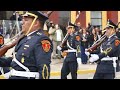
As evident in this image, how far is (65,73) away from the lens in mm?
6414

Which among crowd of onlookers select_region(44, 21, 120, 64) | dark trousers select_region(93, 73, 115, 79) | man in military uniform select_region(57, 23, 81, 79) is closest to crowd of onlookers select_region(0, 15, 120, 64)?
crowd of onlookers select_region(44, 21, 120, 64)

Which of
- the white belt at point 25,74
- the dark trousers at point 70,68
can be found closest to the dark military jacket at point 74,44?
the dark trousers at point 70,68

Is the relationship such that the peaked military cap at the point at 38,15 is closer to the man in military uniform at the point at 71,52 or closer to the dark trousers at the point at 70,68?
the man in military uniform at the point at 71,52

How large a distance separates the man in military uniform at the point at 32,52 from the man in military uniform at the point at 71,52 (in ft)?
7.06

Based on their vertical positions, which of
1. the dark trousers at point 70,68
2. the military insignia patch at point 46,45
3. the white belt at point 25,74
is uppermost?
the military insignia patch at point 46,45

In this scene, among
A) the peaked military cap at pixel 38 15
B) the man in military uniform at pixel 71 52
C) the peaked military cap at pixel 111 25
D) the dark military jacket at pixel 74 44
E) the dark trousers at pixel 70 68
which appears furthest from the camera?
the dark military jacket at pixel 74 44

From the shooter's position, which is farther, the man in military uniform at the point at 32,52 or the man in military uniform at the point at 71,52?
the man in military uniform at the point at 71,52

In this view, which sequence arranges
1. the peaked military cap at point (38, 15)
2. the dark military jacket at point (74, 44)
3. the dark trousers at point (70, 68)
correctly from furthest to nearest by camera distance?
the dark military jacket at point (74, 44) → the dark trousers at point (70, 68) → the peaked military cap at point (38, 15)

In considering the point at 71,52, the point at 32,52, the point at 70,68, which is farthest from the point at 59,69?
the point at 32,52

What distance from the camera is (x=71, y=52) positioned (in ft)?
22.8

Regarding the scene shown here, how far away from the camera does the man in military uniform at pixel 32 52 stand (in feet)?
12.9
